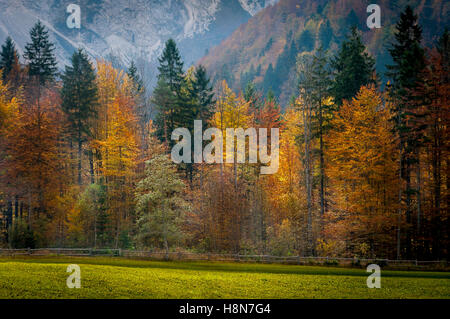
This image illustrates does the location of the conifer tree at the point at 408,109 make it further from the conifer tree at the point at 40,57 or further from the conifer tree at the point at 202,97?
the conifer tree at the point at 40,57

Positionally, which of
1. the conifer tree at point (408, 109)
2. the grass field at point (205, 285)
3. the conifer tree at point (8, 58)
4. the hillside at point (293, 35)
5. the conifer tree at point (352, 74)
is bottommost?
the grass field at point (205, 285)

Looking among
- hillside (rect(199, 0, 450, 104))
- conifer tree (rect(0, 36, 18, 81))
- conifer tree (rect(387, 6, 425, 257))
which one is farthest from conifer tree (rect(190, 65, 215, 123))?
hillside (rect(199, 0, 450, 104))

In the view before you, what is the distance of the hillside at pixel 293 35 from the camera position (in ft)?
334

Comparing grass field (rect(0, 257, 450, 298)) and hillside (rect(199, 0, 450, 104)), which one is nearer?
grass field (rect(0, 257, 450, 298))

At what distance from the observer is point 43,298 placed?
13844 millimetres

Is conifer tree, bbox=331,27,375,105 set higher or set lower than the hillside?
lower

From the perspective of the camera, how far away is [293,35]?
116 m

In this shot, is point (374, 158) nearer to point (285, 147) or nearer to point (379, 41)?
point (285, 147)

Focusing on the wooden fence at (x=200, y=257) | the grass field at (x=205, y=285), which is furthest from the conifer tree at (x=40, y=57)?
the grass field at (x=205, y=285)

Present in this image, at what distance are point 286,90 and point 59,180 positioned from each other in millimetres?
75985

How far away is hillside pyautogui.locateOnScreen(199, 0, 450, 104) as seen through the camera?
102 m

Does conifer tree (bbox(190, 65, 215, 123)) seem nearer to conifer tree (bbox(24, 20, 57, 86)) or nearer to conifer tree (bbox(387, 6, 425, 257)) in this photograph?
conifer tree (bbox(24, 20, 57, 86))

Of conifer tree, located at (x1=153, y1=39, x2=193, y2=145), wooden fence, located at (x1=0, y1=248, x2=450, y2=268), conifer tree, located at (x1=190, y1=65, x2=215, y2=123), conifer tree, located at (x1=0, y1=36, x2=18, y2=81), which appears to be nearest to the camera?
wooden fence, located at (x1=0, y1=248, x2=450, y2=268)
